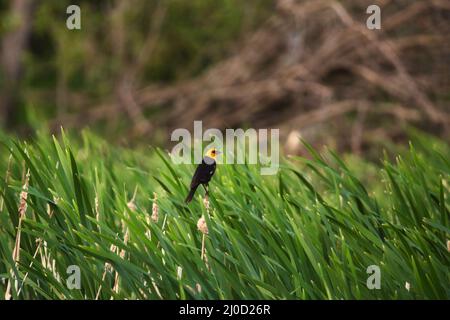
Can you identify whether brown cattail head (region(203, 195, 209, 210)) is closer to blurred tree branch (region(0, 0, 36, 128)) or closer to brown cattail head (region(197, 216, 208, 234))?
brown cattail head (region(197, 216, 208, 234))

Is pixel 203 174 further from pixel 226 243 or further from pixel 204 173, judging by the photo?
pixel 226 243

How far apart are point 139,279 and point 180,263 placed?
110 mm

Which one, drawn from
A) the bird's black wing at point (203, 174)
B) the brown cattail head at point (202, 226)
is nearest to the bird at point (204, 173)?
the bird's black wing at point (203, 174)

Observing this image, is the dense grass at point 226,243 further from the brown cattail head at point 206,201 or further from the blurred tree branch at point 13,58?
the blurred tree branch at point 13,58

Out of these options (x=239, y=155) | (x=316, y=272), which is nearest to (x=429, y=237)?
(x=316, y=272)

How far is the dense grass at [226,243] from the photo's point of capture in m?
1.85

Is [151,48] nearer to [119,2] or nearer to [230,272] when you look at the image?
[119,2]

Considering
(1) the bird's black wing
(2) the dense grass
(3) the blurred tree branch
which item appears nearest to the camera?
(2) the dense grass

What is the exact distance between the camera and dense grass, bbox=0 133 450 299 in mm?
1850

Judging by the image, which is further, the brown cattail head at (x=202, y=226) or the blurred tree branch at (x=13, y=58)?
the blurred tree branch at (x=13, y=58)

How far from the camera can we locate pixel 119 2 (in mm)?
8742

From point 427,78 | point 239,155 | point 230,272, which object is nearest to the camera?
point 230,272

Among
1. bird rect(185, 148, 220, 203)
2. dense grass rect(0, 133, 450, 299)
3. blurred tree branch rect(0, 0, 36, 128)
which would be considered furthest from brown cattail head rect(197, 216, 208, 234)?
blurred tree branch rect(0, 0, 36, 128)

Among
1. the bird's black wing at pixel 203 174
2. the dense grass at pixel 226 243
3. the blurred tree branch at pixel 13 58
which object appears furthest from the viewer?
the blurred tree branch at pixel 13 58
